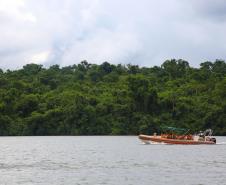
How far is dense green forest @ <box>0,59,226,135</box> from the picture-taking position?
123 m

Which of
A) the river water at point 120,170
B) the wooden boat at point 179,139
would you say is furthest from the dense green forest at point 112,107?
the river water at point 120,170

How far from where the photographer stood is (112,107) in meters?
126

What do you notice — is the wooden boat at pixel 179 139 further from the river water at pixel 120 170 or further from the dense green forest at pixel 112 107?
the dense green forest at pixel 112 107

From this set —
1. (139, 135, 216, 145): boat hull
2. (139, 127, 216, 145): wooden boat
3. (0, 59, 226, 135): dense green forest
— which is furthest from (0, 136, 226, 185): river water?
(0, 59, 226, 135): dense green forest

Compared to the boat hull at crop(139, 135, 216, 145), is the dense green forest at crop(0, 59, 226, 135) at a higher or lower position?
higher

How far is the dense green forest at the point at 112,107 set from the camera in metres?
123

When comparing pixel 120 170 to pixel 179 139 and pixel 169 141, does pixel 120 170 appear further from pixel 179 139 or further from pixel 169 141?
pixel 179 139

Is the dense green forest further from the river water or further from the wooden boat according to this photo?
the river water

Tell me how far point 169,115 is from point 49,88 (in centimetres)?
3435

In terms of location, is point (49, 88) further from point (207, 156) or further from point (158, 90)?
point (207, 156)

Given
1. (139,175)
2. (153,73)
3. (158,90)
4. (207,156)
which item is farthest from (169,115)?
(139,175)

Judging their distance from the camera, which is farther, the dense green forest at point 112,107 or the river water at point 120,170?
the dense green forest at point 112,107

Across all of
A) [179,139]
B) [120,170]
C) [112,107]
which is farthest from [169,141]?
[112,107]

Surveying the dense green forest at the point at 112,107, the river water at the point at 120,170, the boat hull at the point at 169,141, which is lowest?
the river water at the point at 120,170
